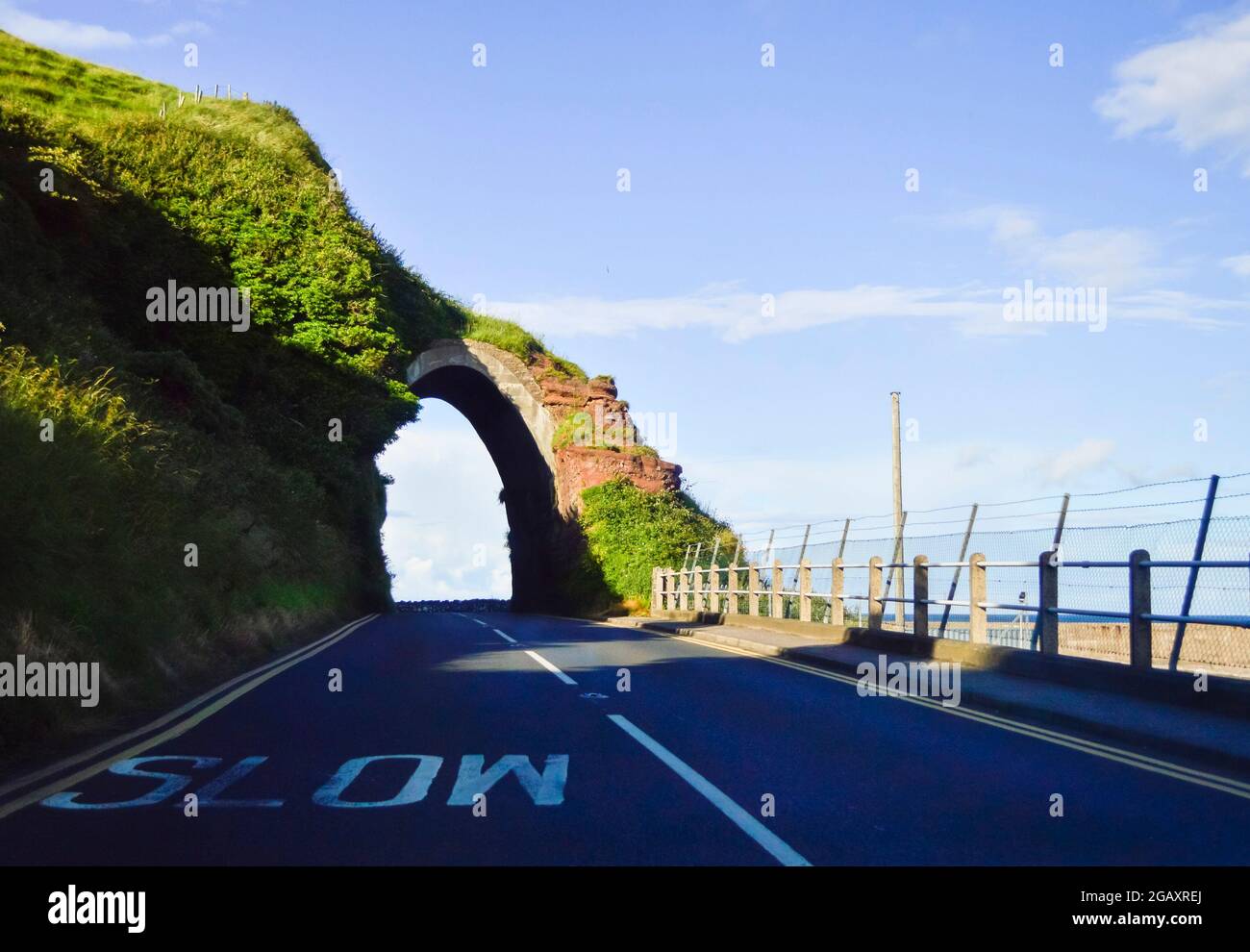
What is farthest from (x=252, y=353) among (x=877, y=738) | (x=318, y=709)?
(x=877, y=738)

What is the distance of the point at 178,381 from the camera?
29844mm

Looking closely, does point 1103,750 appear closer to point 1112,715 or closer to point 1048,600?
point 1112,715

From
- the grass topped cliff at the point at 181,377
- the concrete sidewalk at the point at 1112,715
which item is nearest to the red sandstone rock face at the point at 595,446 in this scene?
the grass topped cliff at the point at 181,377

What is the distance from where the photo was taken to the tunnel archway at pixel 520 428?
55.5 metres

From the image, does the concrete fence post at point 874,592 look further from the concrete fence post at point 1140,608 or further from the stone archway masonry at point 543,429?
the stone archway masonry at point 543,429

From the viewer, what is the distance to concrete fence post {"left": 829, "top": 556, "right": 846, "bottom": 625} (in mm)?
24203

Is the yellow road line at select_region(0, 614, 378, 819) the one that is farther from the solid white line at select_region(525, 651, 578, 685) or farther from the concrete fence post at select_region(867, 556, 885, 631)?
the concrete fence post at select_region(867, 556, 885, 631)

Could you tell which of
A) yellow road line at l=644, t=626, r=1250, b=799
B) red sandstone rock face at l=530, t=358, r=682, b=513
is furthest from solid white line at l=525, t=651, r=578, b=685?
red sandstone rock face at l=530, t=358, r=682, b=513

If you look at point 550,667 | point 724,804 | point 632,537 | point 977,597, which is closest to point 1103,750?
point 724,804

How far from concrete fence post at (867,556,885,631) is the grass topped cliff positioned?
412 inches

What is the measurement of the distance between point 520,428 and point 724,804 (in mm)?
51370

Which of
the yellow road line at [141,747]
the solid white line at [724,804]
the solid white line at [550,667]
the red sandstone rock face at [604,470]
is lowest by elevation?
the solid white line at [550,667]

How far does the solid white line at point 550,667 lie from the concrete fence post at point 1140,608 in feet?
21.0
